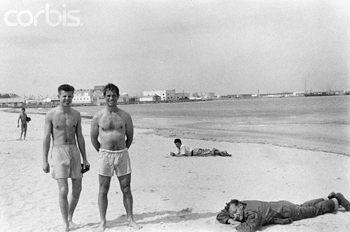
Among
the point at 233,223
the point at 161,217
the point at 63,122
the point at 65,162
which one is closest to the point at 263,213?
the point at 233,223

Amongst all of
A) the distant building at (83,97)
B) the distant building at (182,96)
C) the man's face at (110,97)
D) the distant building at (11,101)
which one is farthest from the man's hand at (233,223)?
the distant building at (182,96)

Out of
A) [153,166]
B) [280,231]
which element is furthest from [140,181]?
[280,231]

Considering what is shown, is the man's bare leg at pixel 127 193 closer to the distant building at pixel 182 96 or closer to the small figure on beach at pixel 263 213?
the small figure on beach at pixel 263 213

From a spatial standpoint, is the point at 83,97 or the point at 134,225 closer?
the point at 134,225

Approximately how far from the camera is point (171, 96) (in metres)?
146

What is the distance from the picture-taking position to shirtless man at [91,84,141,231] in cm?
416

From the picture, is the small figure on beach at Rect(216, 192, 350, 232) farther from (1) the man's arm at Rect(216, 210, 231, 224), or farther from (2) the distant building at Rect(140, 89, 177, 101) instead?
(2) the distant building at Rect(140, 89, 177, 101)

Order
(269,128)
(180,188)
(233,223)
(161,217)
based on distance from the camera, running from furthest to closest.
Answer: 1. (269,128)
2. (180,188)
3. (161,217)
4. (233,223)

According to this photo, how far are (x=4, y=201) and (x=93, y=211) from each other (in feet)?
5.23

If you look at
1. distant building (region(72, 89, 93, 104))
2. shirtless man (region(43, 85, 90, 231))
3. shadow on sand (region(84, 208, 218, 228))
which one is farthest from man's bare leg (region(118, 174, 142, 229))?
distant building (region(72, 89, 93, 104))

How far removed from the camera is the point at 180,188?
628 cm

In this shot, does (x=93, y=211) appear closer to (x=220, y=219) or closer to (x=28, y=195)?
(x=28, y=195)

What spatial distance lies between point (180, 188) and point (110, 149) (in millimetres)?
2498

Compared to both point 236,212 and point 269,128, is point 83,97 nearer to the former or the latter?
point 269,128
